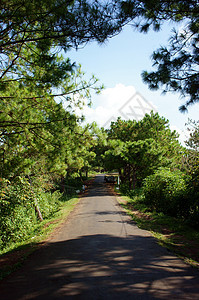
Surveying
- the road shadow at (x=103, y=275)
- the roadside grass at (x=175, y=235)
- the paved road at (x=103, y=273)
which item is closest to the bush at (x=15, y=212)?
the paved road at (x=103, y=273)

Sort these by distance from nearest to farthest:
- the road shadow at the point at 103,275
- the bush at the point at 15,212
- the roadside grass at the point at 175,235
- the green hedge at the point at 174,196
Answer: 1. the road shadow at the point at 103,275
2. the roadside grass at the point at 175,235
3. the green hedge at the point at 174,196
4. the bush at the point at 15,212

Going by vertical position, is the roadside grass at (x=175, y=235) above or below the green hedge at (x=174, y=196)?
below

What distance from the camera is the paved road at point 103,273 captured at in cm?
347

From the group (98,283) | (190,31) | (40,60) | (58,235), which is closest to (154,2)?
(190,31)

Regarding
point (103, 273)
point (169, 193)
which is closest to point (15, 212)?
point (103, 273)

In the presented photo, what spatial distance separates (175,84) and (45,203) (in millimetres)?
11692

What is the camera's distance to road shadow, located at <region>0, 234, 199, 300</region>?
3.46 m

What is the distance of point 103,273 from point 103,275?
9cm

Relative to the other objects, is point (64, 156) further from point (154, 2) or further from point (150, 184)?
point (150, 184)

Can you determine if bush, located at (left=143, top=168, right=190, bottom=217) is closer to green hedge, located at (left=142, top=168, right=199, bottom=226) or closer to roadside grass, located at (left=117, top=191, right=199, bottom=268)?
green hedge, located at (left=142, top=168, right=199, bottom=226)

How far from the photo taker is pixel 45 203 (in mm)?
14625

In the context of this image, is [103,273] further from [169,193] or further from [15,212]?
[15,212]

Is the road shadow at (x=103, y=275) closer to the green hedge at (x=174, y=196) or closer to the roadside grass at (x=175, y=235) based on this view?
the roadside grass at (x=175, y=235)

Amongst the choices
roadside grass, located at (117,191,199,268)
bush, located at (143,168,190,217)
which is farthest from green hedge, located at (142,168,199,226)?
roadside grass, located at (117,191,199,268)
